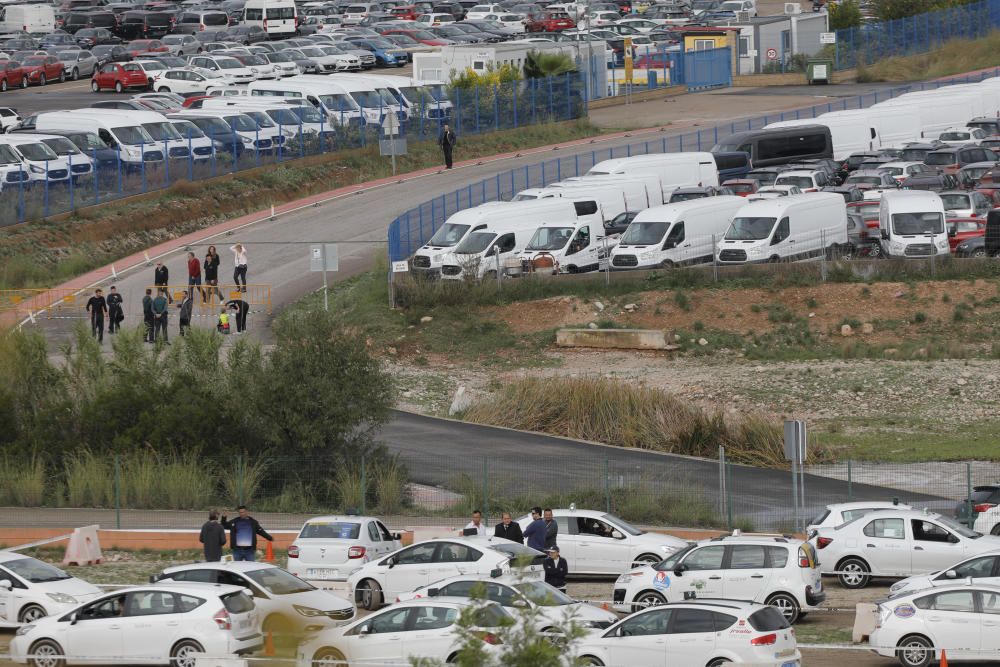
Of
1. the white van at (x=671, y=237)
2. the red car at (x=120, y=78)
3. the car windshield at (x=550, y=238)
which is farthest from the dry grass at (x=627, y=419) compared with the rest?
the red car at (x=120, y=78)

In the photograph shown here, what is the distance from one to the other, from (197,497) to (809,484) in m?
10.9

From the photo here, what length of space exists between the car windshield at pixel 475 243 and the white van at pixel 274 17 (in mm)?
54876

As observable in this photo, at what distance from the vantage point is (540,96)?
67.3 meters

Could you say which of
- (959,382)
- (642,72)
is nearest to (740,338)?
(959,382)

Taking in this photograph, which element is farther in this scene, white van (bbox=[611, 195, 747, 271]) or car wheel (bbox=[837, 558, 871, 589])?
white van (bbox=[611, 195, 747, 271])

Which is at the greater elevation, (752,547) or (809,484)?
(752,547)

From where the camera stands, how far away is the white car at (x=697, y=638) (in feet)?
51.8

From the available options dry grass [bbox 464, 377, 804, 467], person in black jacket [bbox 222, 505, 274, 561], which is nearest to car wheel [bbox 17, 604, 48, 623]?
person in black jacket [bbox 222, 505, 274, 561]

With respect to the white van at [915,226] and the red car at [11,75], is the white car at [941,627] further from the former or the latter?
the red car at [11,75]

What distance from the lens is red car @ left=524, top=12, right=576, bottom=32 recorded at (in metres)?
98.9

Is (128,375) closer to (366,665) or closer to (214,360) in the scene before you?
(214,360)

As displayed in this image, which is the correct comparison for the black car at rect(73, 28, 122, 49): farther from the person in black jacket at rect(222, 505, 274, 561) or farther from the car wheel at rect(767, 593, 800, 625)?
the car wheel at rect(767, 593, 800, 625)

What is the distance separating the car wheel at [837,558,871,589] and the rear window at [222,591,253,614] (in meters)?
8.67

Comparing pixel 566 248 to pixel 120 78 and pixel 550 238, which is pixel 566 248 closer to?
pixel 550 238
